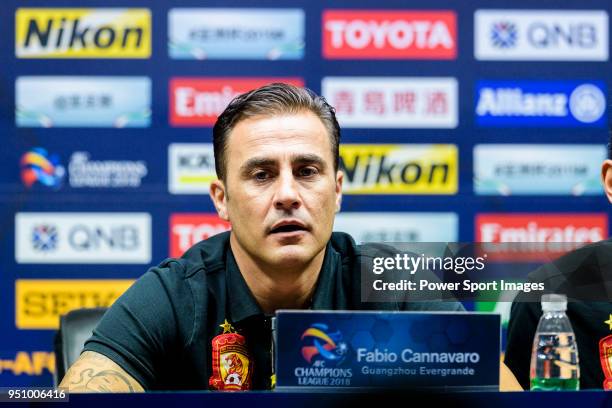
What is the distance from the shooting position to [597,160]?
3.20m

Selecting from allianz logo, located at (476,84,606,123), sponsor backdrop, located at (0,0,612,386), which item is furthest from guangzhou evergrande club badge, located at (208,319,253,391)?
allianz logo, located at (476,84,606,123)

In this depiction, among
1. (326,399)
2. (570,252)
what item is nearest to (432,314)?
(326,399)

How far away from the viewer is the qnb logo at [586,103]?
3.23 metres

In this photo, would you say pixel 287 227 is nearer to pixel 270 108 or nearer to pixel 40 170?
pixel 270 108

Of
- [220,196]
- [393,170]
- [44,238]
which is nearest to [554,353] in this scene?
[220,196]

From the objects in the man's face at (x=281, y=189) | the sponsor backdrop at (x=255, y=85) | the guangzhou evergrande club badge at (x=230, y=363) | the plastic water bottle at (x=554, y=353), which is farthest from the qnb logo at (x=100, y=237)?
the plastic water bottle at (x=554, y=353)

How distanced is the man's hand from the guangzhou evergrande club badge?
15 cm

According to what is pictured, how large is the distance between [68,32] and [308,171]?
2.01 m

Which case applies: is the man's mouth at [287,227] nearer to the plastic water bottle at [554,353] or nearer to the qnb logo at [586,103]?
the plastic water bottle at [554,353]

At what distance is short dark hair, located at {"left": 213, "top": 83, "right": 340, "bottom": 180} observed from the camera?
1667mm

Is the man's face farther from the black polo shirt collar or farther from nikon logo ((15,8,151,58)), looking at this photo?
nikon logo ((15,8,151,58))

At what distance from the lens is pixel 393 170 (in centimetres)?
321

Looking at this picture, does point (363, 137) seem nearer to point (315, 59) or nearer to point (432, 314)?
point (315, 59)

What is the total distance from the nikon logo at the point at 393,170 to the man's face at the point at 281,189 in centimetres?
156
